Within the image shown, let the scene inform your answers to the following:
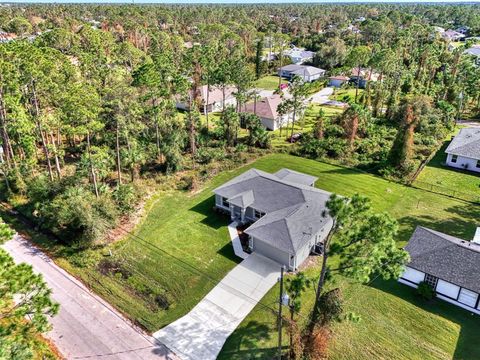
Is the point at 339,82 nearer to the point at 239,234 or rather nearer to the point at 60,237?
the point at 239,234

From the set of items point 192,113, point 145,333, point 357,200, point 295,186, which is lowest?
point 145,333

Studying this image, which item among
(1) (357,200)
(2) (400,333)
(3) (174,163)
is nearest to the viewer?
(1) (357,200)

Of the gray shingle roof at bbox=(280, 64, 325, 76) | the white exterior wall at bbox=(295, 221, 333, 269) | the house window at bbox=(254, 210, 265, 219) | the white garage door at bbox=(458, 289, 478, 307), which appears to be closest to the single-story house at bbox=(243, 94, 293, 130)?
the house window at bbox=(254, 210, 265, 219)

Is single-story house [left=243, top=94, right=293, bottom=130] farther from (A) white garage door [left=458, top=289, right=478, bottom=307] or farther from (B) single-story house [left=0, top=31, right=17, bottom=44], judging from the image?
(B) single-story house [left=0, top=31, right=17, bottom=44]

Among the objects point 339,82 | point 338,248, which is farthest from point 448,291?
point 339,82

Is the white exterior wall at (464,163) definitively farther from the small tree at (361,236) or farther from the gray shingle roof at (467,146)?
the small tree at (361,236)

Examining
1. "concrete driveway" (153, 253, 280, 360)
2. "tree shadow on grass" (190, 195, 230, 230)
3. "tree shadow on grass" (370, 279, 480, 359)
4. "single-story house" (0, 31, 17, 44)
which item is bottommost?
"concrete driveway" (153, 253, 280, 360)

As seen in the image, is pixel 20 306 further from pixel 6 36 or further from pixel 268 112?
pixel 6 36
